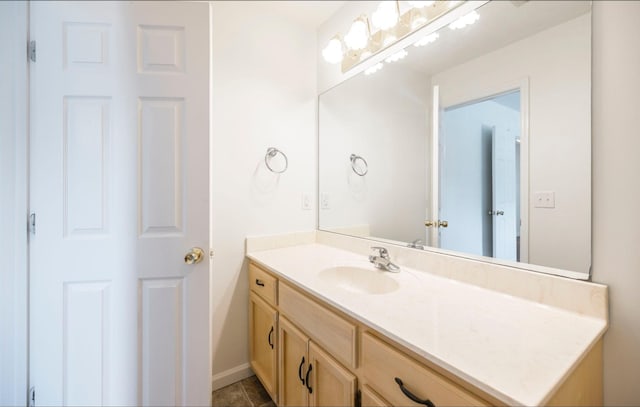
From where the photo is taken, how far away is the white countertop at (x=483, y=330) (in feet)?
1.81

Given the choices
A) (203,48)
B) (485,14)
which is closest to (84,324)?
(203,48)

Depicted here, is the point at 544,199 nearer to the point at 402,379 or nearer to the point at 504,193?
the point at 504,193

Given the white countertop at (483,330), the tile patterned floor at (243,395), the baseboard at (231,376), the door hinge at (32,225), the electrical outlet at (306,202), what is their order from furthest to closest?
the electrical outlet at (306,202) → the baseboard at (231,376) → the tile patterned floor at (243,395) → the door hinge at (32,225) → the white countertop at (483,330)

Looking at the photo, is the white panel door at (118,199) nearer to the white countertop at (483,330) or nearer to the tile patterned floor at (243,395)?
the tile patterned floor at (243,395)

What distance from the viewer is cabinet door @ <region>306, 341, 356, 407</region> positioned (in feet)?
2.95

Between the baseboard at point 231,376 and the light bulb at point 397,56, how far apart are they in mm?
2119

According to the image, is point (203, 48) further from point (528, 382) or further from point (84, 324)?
point (528, 382)

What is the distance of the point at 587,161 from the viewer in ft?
2.81

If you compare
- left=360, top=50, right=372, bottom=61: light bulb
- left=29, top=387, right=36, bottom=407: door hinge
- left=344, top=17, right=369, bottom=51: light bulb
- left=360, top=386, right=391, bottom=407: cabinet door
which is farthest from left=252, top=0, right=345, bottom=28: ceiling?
left=29, top=387, right=36, bottom=407: door hinge

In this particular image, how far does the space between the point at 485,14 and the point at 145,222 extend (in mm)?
1696

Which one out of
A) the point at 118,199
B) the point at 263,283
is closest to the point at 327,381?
the point at 263,283

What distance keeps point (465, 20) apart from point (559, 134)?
2.13ft

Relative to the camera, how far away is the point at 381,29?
1.52 metres

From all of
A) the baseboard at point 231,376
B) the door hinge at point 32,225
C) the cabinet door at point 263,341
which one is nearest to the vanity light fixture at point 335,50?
the cabinet door at point 263,341
